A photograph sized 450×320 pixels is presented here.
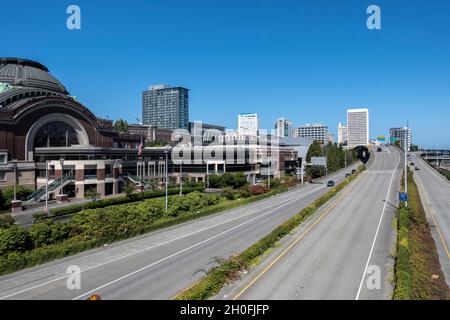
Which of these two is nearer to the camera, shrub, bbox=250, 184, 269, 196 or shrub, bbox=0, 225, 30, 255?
shrub, bbox=0, 225, 30, 255

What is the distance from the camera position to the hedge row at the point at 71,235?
26250mm

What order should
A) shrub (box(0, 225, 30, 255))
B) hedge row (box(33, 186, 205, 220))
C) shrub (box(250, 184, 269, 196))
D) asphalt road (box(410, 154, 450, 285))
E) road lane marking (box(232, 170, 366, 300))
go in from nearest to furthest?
road lane marking (box(232, 170, 366, 300)) → shrub (box(0, 225, 30, 255)) → asphalt road (box(410, 154, 450, 285)) → hedge row (box(33, 186, 205, 220)) → shrub (box(250, 184, 269, 196))

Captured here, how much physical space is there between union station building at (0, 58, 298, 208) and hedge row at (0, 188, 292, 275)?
27296 mm

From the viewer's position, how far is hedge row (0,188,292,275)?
26250mm

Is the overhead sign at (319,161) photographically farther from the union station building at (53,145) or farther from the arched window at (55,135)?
the arched window at (55,135)

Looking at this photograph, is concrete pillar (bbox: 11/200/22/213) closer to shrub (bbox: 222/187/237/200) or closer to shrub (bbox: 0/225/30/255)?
shrub (bbox: 0/225/30/255)

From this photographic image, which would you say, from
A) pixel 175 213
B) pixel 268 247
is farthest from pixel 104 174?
pixel 268 247

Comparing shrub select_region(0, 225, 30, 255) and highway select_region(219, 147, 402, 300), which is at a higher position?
shrub select_region(0, 225, 30, 255)

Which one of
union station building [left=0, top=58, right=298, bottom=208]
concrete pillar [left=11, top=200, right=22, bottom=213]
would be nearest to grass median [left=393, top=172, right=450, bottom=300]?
concrete pillar [left=11, top=200, right=22, bottom=213]

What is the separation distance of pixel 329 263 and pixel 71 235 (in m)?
22.7

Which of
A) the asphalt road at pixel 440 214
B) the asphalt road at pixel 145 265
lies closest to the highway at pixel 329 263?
the asphalt road at pixel 440 214

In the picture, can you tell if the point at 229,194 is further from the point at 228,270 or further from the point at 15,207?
the point at 228,270
